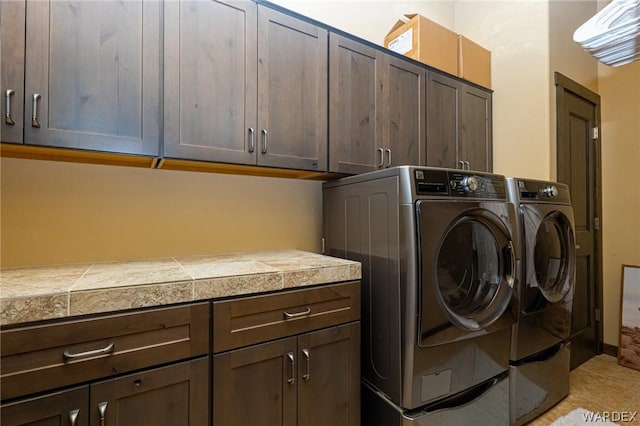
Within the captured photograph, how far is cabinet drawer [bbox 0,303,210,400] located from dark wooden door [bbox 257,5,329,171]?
835mm

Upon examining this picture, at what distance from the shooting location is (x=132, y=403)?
963 millimetres

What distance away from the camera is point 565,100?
251 centimetres

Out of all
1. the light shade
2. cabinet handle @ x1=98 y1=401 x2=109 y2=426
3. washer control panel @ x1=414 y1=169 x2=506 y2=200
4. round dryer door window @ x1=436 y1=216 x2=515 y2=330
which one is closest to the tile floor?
round dryer door window @ x1=436 y1=216 x2=515 y2=330

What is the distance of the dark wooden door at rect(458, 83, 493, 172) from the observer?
2.37 meters

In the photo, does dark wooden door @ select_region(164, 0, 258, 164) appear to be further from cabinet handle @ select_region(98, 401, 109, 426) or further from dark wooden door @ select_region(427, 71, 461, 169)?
dark wooden door @ select_region(427, 71, 461, 169)

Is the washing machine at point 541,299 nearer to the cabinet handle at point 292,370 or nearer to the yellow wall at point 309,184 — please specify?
the yellow wall at point 309,184

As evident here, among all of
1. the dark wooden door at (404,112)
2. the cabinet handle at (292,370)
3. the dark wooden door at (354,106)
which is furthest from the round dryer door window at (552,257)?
the cabinet handle at (292,370)

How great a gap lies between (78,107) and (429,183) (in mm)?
1434

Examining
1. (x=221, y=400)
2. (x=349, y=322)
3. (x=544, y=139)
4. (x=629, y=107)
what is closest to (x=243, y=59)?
(x=349, y=322)

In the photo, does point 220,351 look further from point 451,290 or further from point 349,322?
point 451,290

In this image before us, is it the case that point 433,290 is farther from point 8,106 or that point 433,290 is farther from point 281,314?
point 8,106

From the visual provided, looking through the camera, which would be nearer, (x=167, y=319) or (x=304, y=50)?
(x=167, y=319)

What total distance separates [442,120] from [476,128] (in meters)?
0.43

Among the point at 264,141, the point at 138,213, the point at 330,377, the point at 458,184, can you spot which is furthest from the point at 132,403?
the point at 458,184
